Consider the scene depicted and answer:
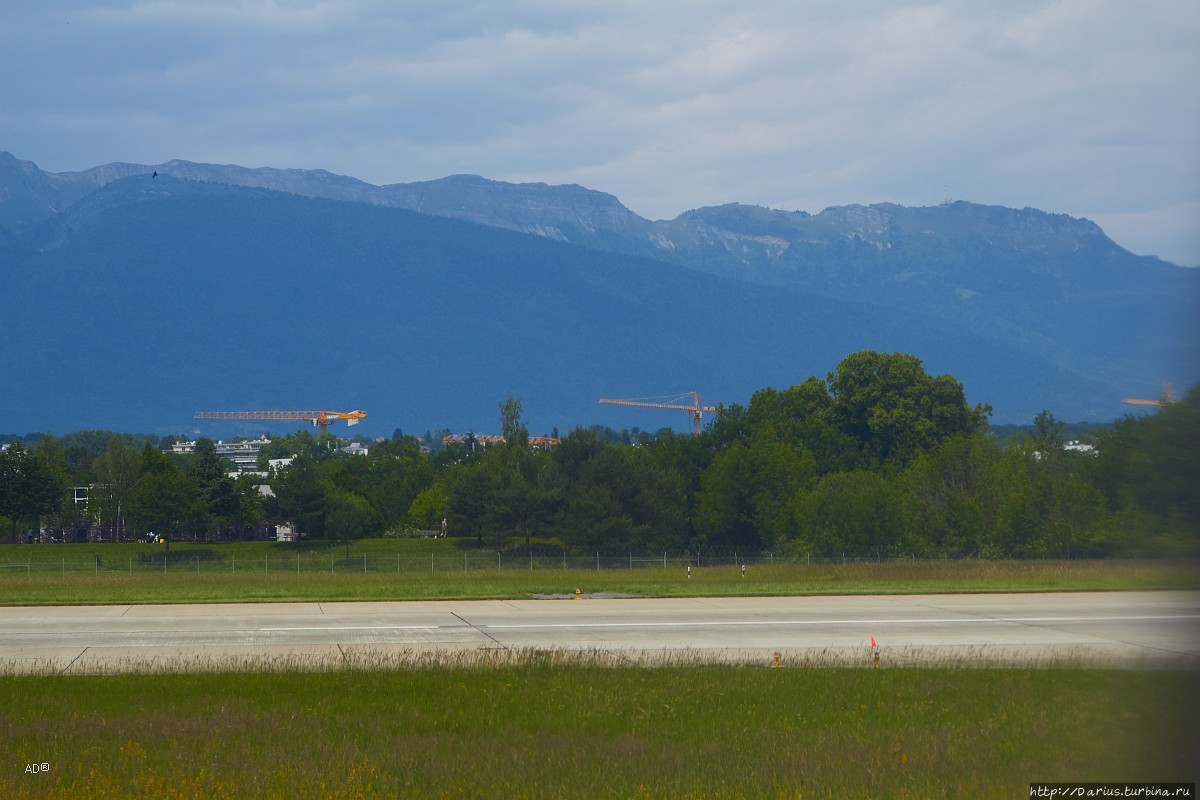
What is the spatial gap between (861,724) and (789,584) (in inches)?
1129

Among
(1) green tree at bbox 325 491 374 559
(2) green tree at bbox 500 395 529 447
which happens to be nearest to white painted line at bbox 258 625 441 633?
(1) green tree at bbox 325 491 374 559

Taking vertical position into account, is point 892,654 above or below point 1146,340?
below

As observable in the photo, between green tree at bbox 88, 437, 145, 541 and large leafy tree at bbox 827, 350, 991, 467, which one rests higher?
large leafy tree at bbox 827, 350, 991, 467

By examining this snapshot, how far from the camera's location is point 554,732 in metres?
16.6

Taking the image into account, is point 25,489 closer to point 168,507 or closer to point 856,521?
point 168,507

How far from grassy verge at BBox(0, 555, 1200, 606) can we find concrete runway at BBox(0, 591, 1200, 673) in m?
2.68

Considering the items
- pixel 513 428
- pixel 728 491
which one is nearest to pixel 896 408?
pixel 728 491

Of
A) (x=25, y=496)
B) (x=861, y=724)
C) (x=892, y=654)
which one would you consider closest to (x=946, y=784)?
(x=861, y=724)

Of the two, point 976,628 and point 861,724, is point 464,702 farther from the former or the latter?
point 976,628

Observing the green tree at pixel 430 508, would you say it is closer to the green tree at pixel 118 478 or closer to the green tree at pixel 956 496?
the green tree at pixel 118 478

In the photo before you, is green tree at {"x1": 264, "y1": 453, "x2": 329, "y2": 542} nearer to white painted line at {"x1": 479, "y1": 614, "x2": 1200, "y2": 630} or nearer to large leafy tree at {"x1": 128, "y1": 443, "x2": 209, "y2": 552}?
large leafy tree at {"x1": 128, "y1": 443, "x2": 209, "y2": 552}

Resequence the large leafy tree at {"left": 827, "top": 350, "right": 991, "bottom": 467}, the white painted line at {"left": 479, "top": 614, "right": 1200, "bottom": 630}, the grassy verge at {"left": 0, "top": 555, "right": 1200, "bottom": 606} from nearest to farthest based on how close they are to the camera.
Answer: the white painted line at {"left": 479, "top": 614, "right": 1200, "bottom": 630} → the grassy verge at {"left": 0, "top": 555, "right": 1200, "bottom": 606} → the large leafy tree at {"left": 827, "top": 350, "right": 991, "bottom": 467}

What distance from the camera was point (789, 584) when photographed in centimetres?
4531

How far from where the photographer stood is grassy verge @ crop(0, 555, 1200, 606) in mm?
41344
